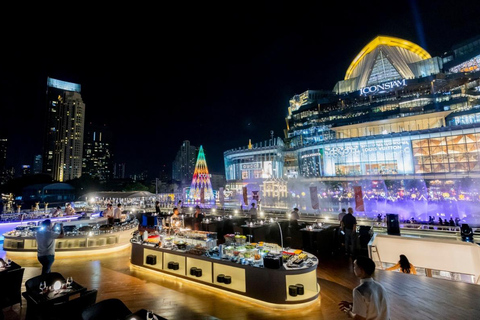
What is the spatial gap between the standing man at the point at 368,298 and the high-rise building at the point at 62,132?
111298mm

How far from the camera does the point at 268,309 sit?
5055 millimetres

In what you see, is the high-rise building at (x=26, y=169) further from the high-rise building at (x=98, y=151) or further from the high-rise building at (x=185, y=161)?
the high-rise building at (x=185, y=161)

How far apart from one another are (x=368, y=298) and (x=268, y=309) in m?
3.55

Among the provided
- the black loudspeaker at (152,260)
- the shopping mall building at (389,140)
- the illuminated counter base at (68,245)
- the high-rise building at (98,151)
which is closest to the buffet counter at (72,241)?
the illuminated counter base at (68,245)

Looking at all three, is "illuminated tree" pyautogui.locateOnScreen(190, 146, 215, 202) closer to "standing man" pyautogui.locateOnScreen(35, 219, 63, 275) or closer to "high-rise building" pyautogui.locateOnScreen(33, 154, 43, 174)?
"standing man" pyautogui.locateOnScreen(35, 219, 63, 275)

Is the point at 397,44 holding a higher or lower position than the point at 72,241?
higher

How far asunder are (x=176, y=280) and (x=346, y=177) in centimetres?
3395

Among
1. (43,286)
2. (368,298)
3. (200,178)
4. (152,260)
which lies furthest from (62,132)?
(368,298)

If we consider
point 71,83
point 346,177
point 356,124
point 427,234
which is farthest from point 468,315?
point 71,83

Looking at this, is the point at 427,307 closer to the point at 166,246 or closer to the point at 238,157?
the point at 166,246

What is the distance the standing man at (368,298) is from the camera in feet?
A: 7.07

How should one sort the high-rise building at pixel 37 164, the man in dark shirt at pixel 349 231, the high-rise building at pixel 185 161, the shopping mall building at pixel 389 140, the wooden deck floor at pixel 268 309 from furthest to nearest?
the high-rise building at pixel 185 161 < the high-rise building at pixel 37 164 < the shopping mall building at pixel 389 140 < the man in dark shirt at pixel 349 231 < the wooden deck floor at pixel 268 309

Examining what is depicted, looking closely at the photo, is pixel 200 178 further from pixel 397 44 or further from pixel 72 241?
pixel 397 44

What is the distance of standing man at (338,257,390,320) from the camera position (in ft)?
7.07
